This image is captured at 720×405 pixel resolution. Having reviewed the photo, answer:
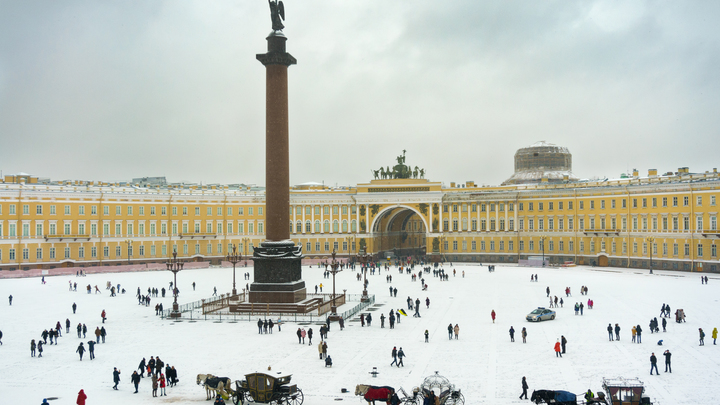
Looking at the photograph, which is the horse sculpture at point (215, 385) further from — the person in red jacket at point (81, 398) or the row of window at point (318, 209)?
the row of window at point (318, 209)

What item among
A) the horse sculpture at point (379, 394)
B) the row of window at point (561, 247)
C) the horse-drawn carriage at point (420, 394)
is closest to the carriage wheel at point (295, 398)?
the horse-drawn carriage at point (420, 394)

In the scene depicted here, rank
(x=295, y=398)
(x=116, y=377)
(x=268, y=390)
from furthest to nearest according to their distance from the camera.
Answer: (x=116, y=377) < (x=268, y=390) < (x=295, y=398)

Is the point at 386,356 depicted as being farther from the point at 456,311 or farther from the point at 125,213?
the point at 125,213

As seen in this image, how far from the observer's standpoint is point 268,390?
19.2 meters

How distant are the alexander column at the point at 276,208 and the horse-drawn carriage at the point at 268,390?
701 inches

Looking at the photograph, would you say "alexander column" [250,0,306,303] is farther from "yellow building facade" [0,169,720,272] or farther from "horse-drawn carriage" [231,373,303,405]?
"yellow building facade" [0,169,720,272]

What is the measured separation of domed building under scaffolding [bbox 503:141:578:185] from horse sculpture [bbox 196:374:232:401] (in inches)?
3328

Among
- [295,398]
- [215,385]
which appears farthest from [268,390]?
[215,385]

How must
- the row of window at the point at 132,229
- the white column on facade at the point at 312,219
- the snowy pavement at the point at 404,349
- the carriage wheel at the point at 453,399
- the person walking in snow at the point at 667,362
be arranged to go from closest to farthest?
the carriage wheel at the point at 453,399, the snowy pavement at the point at 404,349, the person walking in snow at the point at 667,362, the row of window at the point at 132,229, the white column on facade at the point at 312,219

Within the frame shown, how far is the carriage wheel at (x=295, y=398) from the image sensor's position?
1900cm

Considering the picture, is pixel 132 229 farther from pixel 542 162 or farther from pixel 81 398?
pixel 542 162

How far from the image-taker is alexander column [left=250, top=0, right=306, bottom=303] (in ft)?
124

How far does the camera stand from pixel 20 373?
23.9 m

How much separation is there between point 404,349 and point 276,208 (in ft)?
47.9
